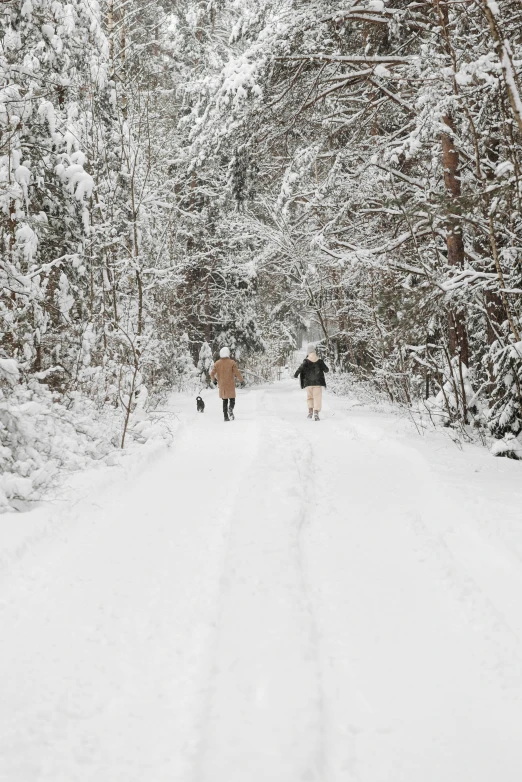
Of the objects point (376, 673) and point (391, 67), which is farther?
point (391, 67)

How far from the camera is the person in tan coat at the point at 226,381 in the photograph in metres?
12.5

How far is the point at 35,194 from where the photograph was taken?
30.3 feet

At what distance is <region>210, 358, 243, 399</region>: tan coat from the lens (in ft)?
41.2

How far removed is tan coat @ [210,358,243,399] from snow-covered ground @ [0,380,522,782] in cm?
659

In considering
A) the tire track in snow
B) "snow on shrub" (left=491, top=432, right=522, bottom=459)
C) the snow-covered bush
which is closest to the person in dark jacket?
"snow on shrub" (left=491, top=432, right=522, bottom=459)

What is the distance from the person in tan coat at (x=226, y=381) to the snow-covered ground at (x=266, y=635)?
652 centimetres

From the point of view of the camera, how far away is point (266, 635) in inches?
117

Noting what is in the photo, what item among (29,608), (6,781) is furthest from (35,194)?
(6,781)

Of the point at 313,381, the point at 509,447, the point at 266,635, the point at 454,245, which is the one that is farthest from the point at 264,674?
the point at 313,381

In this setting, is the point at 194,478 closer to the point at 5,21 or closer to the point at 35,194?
the point at 35,194

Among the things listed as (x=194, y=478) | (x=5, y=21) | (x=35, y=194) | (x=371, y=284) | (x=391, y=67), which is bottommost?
(x=194, y=478)

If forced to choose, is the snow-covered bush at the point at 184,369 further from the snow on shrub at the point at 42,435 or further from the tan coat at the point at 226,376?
the snow on shrub at the point at 42,435

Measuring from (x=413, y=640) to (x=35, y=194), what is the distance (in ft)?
30.7

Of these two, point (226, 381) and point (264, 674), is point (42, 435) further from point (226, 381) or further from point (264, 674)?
point (226, 381)
